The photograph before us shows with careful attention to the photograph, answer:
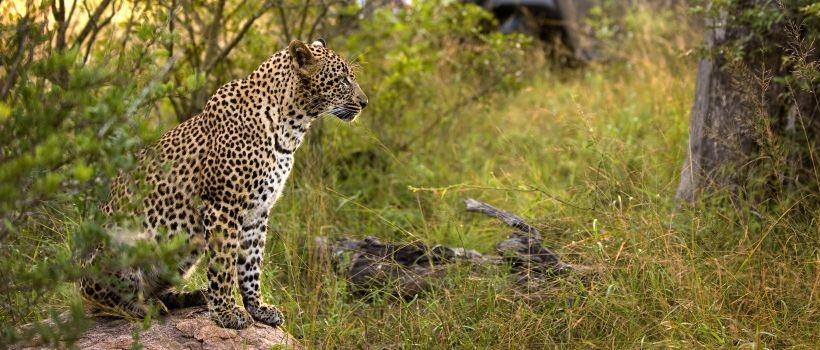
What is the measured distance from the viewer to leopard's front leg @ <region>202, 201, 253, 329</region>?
4992 mm

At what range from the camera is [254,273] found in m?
5.28

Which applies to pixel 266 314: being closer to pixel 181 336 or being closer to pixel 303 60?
pixel 181 336

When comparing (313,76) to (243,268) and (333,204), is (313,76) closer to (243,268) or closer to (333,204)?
(243,268)

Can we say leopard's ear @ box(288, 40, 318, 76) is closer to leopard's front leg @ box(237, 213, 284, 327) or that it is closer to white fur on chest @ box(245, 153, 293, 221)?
white fur on chest @ box(245, 153, 293, 221)

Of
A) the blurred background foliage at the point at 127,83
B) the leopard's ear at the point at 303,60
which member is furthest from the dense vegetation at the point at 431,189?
the leopard's ear at the point at 303,60

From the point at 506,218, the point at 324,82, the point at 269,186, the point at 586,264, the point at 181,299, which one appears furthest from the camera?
the point at 506,218

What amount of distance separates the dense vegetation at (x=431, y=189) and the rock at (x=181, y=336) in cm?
21

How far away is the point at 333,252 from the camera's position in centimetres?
640

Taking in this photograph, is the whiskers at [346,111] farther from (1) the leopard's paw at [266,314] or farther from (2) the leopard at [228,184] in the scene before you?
(1) the leopard's paw at [266,314]

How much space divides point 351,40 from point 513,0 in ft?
20.4

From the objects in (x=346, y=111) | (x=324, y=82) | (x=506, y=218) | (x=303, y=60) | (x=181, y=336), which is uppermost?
(x=303, y=60)

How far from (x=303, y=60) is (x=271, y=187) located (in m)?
0.73

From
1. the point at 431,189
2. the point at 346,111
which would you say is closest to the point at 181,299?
the point at 346,111

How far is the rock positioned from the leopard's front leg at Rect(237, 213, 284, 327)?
112 mm
